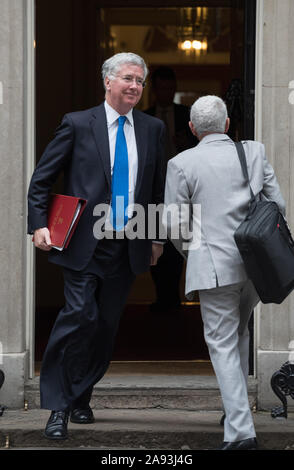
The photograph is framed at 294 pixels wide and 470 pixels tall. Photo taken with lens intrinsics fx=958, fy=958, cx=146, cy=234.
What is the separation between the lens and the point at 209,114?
4879mm

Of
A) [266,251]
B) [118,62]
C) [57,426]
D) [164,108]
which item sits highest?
[164,108]

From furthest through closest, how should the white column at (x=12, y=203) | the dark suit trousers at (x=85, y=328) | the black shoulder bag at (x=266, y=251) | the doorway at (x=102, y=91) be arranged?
the doorway at (x=102, y=91) → the white column at (x=12, y=203) → the dark suit trousers at (x=85, y=328) → the black shoulder bag at (x=266, y=251)

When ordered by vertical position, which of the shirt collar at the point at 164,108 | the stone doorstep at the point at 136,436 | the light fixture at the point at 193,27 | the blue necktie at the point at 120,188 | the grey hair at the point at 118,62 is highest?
the light fixture at the point at 193,27

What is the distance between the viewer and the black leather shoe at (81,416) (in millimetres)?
5465

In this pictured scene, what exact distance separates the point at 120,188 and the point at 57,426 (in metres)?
1.33

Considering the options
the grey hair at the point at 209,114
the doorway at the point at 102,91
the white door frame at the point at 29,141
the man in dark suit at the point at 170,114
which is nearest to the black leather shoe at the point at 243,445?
the grey hair at the point at 209,114

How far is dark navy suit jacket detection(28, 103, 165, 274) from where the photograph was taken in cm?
510

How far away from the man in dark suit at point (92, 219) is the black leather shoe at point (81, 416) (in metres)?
0.23

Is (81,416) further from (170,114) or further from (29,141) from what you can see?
(170,114)

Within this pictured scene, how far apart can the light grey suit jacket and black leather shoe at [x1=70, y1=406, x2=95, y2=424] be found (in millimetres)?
1108

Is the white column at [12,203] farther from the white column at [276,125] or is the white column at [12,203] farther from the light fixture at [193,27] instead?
the light fixture at [193,27]

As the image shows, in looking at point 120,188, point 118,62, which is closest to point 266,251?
point 120,188

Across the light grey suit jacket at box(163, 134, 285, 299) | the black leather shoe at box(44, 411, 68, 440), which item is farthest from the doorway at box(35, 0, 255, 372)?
the black leather shoe at box(44, 411, 68, 440)
